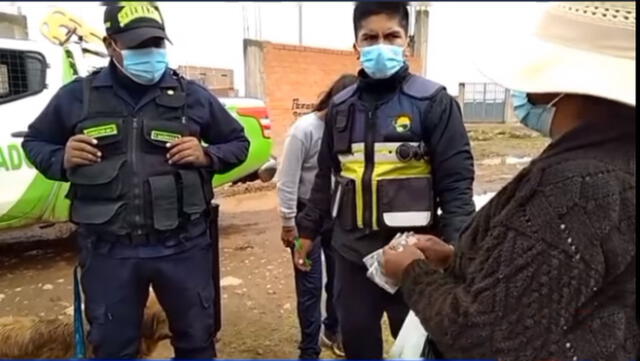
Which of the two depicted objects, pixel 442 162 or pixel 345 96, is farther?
pixel 345 96

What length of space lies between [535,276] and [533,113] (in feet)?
1.29

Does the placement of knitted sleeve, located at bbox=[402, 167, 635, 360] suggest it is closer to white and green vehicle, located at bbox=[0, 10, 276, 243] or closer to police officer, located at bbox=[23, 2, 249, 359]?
police officer, located at bbox=[23, 2, 249, 359]

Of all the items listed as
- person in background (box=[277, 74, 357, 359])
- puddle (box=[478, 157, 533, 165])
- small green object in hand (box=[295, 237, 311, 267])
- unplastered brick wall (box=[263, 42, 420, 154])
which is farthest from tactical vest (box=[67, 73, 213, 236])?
puddle (box=[478, 157, 533, 165])

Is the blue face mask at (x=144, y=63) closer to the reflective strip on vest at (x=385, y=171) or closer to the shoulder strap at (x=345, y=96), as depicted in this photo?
the shoulder strap at (x=345, y=96)

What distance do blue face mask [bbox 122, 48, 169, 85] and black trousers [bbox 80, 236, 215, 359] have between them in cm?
71

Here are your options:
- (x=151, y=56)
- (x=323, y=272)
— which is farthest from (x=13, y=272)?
(x=151, y=56)

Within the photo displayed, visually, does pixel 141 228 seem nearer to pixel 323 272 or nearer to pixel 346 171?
pixel 346 171

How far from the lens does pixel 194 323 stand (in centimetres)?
231

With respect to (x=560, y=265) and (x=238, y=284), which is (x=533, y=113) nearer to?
(x=560, y=265)

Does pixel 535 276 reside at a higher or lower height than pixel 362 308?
higher

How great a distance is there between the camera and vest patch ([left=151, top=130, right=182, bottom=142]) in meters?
2.16

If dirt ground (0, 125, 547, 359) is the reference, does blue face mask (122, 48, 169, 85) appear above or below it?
above

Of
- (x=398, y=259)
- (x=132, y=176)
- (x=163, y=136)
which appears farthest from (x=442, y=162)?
(x=132, y=176)

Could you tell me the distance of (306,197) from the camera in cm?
298
